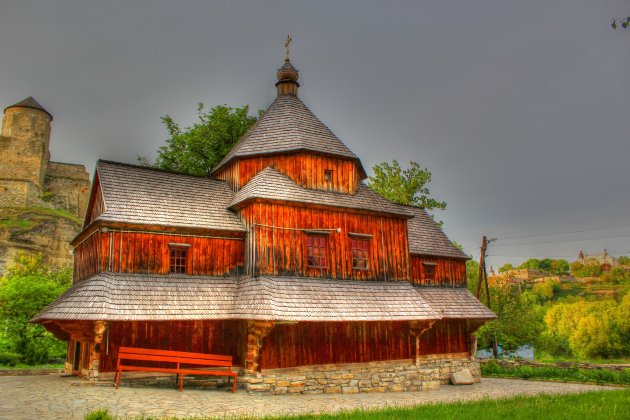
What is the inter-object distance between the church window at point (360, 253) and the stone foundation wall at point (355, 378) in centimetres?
358

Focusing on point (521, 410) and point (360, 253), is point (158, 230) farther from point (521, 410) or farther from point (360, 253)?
point (521, 410)

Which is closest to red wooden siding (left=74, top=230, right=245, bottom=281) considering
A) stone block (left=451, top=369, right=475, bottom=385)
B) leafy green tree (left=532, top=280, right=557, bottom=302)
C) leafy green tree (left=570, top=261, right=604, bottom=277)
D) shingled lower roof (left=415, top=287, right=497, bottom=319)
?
shingled lower roof (left=415, top=287, right=497, bottom=319)

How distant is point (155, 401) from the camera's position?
1092 cm

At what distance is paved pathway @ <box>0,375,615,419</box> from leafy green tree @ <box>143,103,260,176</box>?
15.2 meters

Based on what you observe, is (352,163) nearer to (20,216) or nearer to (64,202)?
(20,216)

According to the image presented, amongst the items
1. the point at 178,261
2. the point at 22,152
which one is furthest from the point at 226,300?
the point at 22,152

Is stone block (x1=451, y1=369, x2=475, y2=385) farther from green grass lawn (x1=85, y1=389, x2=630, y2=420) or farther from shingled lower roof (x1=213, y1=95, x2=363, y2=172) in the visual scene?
shingled lower roof (x1=213, y1=95, x2=363, y2=172)

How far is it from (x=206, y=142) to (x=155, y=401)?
61.1 ft

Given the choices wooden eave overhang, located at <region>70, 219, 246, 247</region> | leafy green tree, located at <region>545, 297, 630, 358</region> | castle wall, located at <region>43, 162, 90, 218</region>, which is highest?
castle wall, located at <region>43, 162, 90, 218</region>

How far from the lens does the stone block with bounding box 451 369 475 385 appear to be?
1828cm

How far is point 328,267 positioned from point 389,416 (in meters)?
7.46

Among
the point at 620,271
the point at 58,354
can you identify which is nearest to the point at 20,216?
the point at 58,354

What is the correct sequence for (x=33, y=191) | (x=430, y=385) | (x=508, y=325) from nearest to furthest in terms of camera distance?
(x=430, y=385), (x=508, y=325), (x=33, y=191)

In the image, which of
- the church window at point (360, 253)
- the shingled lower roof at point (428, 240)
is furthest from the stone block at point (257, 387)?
the shingled lower roof at point (428, 240)
